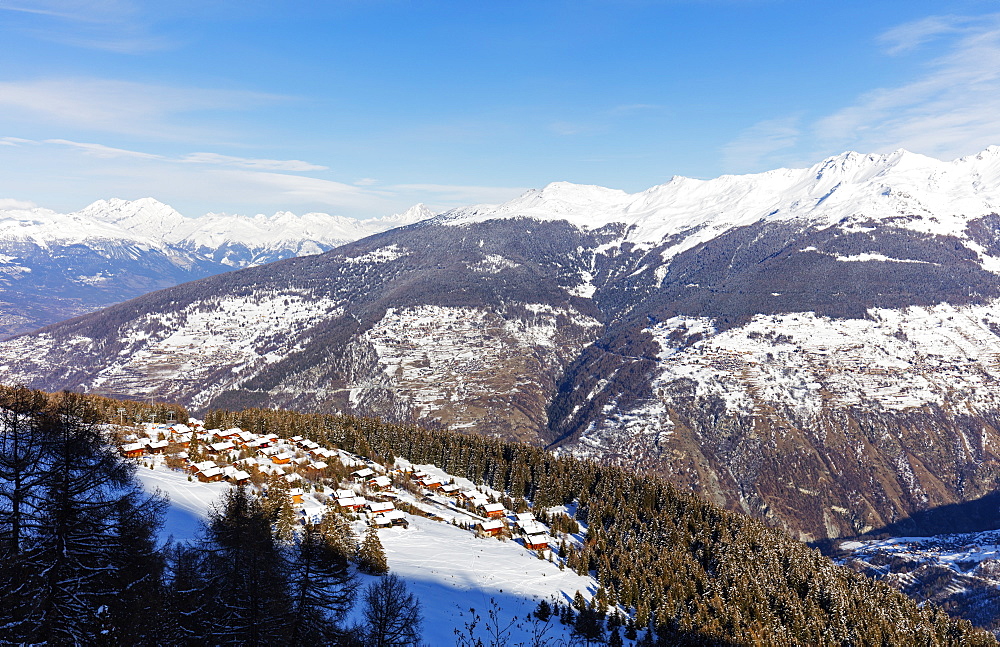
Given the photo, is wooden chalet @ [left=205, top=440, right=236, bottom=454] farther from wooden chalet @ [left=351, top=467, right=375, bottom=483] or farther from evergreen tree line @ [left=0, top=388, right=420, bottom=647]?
evergreen tree line @ [left=0, top=388, right=420, bottom=647]

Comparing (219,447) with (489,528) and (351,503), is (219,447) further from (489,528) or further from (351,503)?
(489,528)

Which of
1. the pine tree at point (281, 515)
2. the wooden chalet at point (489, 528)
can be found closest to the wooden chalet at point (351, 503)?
the wooden chalet at point (489, 528)

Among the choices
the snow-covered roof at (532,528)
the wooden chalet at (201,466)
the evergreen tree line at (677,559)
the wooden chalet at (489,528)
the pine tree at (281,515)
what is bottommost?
the evergreen tree line at (677,559)

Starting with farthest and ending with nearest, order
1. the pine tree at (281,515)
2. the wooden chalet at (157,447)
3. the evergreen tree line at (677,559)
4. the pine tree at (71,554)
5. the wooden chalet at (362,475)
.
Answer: the wooden chalet at (362,475), the wooden chalet at (157,447), the evergreen tree line at (677,559), the pine tree at (281,515), the pine tree at (71,554)

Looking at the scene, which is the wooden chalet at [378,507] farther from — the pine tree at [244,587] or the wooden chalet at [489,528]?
the pine tree at [244,587]

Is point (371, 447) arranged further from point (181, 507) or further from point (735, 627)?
point (735, 627)

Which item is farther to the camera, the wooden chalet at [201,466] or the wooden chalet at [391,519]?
the wooden chalet at [201,466]
